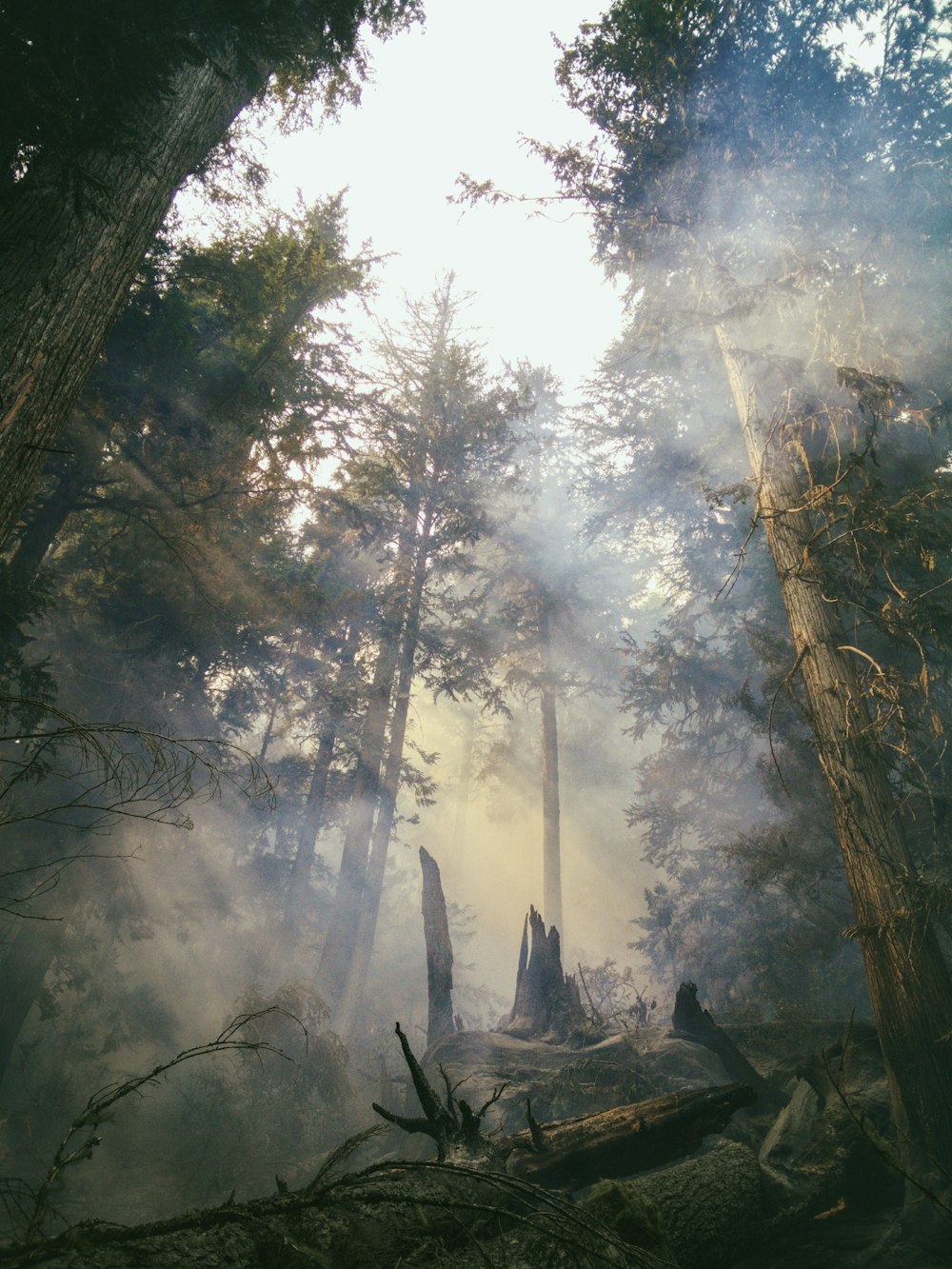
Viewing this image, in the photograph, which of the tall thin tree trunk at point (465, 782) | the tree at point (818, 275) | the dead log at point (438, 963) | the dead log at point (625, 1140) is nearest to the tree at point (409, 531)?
the dead log at point (438, 963)

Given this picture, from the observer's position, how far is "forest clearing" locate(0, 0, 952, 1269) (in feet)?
11.3

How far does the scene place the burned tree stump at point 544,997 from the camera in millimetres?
9906

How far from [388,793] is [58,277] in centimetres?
1396

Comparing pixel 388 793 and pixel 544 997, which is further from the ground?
pixel 388 793

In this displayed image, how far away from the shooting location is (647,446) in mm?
16594

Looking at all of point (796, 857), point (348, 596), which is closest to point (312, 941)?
point (348, 596)

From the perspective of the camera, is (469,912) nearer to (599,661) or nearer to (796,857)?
(599,661)

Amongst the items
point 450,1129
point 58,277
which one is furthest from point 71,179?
point 450,1129

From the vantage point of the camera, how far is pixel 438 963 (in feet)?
37.7

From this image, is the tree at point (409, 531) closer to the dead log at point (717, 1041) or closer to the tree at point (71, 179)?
the dead log at point (717, 1041)

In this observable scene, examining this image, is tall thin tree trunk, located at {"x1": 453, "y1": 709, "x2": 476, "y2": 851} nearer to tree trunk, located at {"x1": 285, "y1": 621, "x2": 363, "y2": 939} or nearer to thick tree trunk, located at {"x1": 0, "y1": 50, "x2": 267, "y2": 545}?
tree trunk, located at {"x1": 285, "y1": 621, "x2": 363, "y2": 939}

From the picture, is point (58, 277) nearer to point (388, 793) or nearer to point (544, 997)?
point (544, 997)

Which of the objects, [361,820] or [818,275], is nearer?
[818,275]

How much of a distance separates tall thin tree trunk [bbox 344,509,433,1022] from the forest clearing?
0.18 metres
